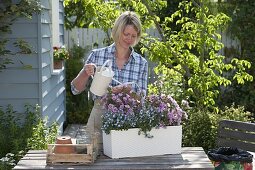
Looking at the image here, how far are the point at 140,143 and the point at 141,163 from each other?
0.50 ft

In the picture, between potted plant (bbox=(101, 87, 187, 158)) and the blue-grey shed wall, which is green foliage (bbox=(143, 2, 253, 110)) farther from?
potted plant (bbox=(101, 87, 187, 158))

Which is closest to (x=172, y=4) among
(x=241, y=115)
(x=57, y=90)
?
(x=57, y=90)

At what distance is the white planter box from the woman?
1.39 feet

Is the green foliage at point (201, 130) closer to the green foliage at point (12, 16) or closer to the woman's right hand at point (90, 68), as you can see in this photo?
the green foliage at point (12, 16)

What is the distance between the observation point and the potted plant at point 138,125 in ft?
9.98

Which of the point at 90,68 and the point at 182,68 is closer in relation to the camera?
the point at 90,68

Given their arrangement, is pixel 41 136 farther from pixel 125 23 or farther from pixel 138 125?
pixel 138 125

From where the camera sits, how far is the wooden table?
2895mm

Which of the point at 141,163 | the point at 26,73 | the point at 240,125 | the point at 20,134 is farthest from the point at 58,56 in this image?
the point at 141,163

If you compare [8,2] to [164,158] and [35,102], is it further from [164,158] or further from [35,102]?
[164,158]

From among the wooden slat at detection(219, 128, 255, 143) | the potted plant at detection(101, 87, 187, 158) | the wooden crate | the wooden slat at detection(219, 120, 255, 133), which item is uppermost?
the potted plant at detection(101, 87, 187, 158)

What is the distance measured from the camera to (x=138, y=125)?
3047 mm

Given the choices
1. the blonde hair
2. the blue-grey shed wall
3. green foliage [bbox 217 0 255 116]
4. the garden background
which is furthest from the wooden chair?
green foliage [bbox 217 0 255 116]

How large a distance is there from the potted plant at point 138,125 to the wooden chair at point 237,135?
1079mm
